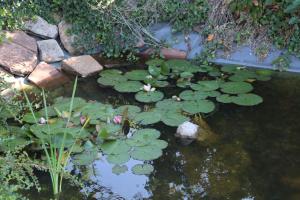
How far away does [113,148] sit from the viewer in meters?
3.95

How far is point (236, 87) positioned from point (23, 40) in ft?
8.71

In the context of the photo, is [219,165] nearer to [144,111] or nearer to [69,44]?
[144,111]

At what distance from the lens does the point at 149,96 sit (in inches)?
189

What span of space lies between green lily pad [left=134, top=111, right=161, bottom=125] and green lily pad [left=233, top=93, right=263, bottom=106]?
84 cm

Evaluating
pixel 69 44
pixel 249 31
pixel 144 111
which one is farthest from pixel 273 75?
pixel 69 44

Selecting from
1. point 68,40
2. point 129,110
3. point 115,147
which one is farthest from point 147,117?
point 68,40

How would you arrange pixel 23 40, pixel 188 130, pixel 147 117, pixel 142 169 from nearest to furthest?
pixel 142 169, pixel 188 130, pixel 147 117, pixel 23 40

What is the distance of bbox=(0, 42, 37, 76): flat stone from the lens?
533 cm

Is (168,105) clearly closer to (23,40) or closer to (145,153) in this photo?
(145,153)

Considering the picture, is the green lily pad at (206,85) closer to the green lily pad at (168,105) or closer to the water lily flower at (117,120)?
the green lily pad at (168,105)

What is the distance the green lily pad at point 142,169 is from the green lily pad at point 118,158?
10 cm

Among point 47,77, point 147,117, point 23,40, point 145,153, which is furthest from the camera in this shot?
point 23,40

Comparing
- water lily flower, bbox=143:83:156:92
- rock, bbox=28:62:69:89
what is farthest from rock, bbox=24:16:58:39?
water lily flower, bbox=143:83:156:92

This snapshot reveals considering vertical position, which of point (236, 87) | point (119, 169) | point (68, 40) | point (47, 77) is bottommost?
point (119, 169)
